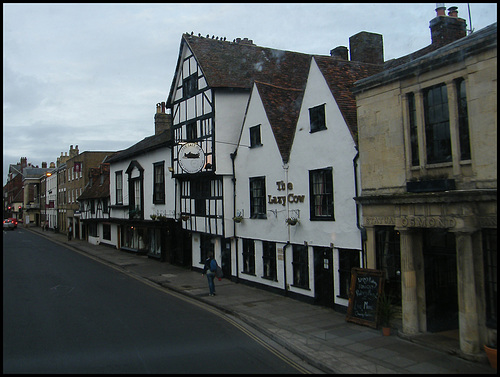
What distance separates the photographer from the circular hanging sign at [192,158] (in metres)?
21.3

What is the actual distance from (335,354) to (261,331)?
9.51ft

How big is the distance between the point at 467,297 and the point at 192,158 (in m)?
15.0

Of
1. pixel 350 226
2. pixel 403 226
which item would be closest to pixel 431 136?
pixel 403 226

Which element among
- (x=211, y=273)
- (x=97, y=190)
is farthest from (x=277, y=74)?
(x=97, y=190)

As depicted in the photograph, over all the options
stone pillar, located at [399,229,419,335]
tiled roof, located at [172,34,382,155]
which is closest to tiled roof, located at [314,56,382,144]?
tiled roof, located at [172,34,382,155]

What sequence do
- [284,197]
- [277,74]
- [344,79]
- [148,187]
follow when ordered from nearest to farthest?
1. [344,79]
2. [284,197]
3. [277,74]
4. [148,187]

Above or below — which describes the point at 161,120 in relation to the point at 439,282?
above

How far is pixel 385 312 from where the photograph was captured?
11680 mm

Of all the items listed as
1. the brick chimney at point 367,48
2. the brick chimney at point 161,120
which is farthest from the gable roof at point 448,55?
the brick chimney at point 161,120

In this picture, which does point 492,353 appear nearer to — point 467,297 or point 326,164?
point 467,297

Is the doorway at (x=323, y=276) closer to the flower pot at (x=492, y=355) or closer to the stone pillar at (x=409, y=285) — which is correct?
the stone pillar at (x=409, y=285)

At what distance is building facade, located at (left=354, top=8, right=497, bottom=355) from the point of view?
30.7 ft

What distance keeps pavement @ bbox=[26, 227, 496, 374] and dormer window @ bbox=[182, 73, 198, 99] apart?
35.3ft

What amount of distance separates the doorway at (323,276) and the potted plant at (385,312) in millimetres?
2873
